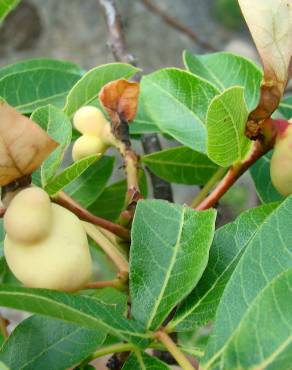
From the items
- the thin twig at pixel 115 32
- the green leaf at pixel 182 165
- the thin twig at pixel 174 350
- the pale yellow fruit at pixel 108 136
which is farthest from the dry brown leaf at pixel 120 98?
the thin twig at pixel 115 32

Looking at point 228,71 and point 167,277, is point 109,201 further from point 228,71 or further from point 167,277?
A: point 167,277

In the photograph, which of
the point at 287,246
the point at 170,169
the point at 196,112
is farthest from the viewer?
the point at 170,169

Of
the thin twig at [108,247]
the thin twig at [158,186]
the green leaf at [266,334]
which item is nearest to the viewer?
the green leaf at [266,334]

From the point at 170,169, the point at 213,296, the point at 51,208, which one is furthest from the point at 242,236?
the point at 170,169

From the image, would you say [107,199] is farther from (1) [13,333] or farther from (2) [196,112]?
(1) [13,333]

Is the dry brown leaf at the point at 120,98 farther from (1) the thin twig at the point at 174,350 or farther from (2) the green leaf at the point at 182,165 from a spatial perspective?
(1) the thin twig at the point at 174,350

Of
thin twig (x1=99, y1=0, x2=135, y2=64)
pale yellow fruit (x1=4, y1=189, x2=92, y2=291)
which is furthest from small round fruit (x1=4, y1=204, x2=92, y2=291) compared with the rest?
thin twig (x1=99, y1=0, x2=135, y2=64)

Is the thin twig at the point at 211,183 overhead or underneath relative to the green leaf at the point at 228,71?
underneath
